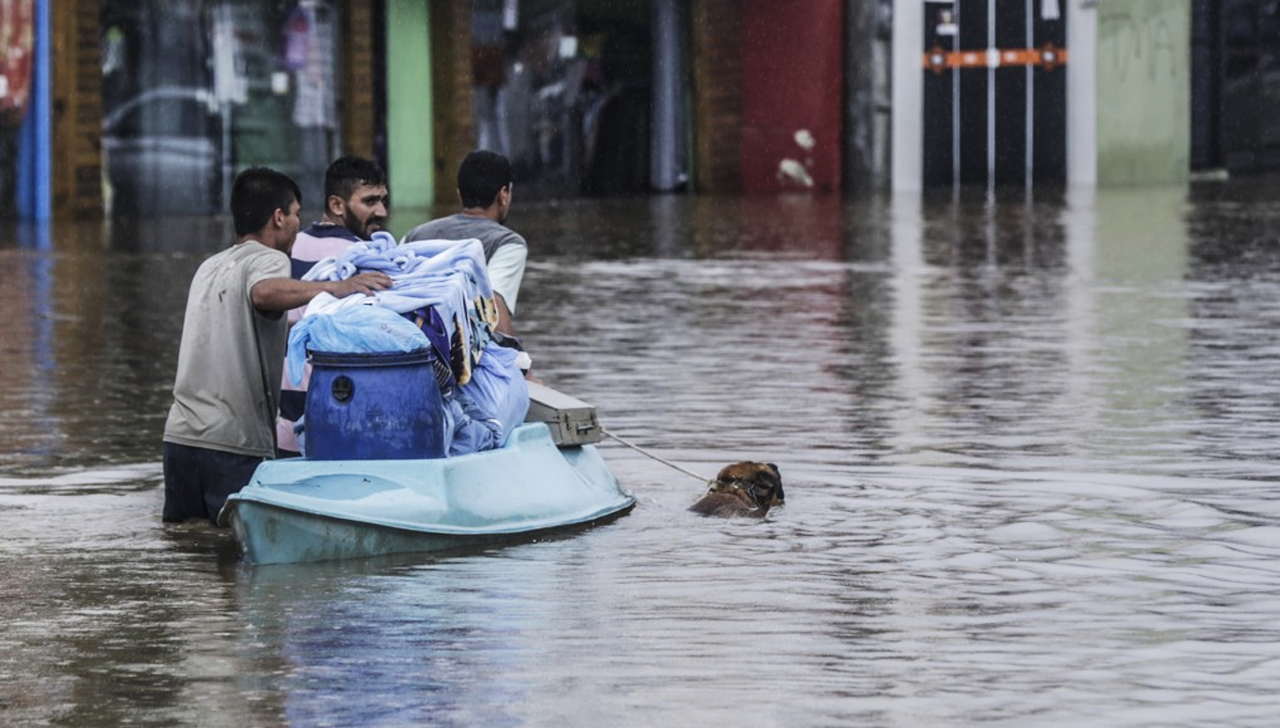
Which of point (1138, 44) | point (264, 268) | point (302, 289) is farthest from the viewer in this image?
point (1138, 44)

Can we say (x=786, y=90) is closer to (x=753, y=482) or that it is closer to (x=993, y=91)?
(x=993, y=91)

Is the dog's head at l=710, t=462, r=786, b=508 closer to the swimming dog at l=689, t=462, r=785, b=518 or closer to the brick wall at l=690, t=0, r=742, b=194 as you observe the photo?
the swimming dog at l=689, t=462, r=785, b=518

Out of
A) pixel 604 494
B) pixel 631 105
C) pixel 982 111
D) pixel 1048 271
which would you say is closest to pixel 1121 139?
pixel 982 111

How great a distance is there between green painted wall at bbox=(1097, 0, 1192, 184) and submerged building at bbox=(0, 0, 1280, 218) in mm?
43

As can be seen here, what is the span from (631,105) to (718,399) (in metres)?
24.9

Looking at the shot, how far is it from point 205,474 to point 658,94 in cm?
2863

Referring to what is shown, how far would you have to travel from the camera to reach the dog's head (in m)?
8.19

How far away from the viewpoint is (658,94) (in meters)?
36.3

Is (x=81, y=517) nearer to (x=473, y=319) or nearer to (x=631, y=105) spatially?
(x=473, y=319)

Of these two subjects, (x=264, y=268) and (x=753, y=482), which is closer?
(x=264, y=268)

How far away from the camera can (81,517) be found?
820cm

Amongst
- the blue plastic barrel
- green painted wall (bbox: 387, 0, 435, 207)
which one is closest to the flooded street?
the blue plastic barrel

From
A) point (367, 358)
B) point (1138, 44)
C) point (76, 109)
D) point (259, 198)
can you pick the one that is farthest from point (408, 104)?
point (367, 358)

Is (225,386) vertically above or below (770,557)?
above
